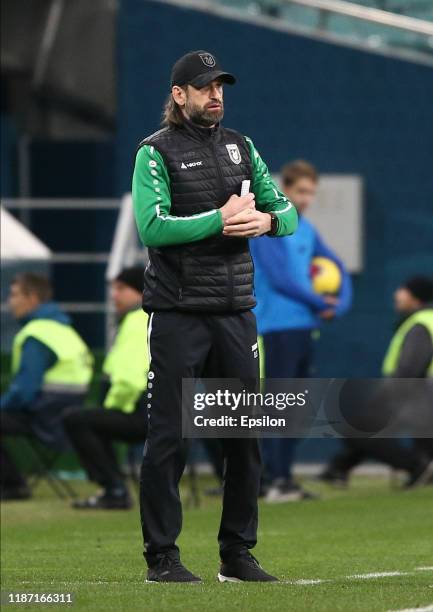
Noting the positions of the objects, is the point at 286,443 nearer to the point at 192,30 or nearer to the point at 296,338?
the point at 296,338

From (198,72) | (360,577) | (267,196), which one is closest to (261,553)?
(360,577)

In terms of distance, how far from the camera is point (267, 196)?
263 inches

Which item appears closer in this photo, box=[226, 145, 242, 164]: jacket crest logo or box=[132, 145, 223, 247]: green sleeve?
box=[132, 145, 223, 247]: green sleeve

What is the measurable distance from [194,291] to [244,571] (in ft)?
3.56

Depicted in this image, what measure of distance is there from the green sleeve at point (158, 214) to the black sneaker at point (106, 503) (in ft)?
17.4

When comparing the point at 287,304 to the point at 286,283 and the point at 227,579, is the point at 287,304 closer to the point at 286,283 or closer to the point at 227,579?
the point at 286,283

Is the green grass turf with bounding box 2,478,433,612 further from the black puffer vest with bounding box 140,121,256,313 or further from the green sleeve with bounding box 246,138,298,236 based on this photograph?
the green sleeve with bounding box 246,138,298,236

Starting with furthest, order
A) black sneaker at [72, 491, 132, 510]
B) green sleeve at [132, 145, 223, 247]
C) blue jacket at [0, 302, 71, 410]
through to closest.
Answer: blue jacket at [0, 302, 71, 410] < black sneaker at [72, 491, 132, 510] < green sleeve at [132, 145, 223, 247]

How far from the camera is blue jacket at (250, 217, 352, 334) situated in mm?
11555

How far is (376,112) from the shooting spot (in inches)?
602

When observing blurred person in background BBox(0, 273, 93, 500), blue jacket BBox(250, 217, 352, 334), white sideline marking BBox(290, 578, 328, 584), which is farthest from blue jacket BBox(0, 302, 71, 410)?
white sideline marking BBox(290, 578, 328, 584)

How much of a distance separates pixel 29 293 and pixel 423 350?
2.84 m

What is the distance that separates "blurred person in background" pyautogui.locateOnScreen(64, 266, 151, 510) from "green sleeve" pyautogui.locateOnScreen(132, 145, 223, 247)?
484 cm

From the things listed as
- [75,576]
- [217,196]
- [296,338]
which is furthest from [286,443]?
[217,196]
